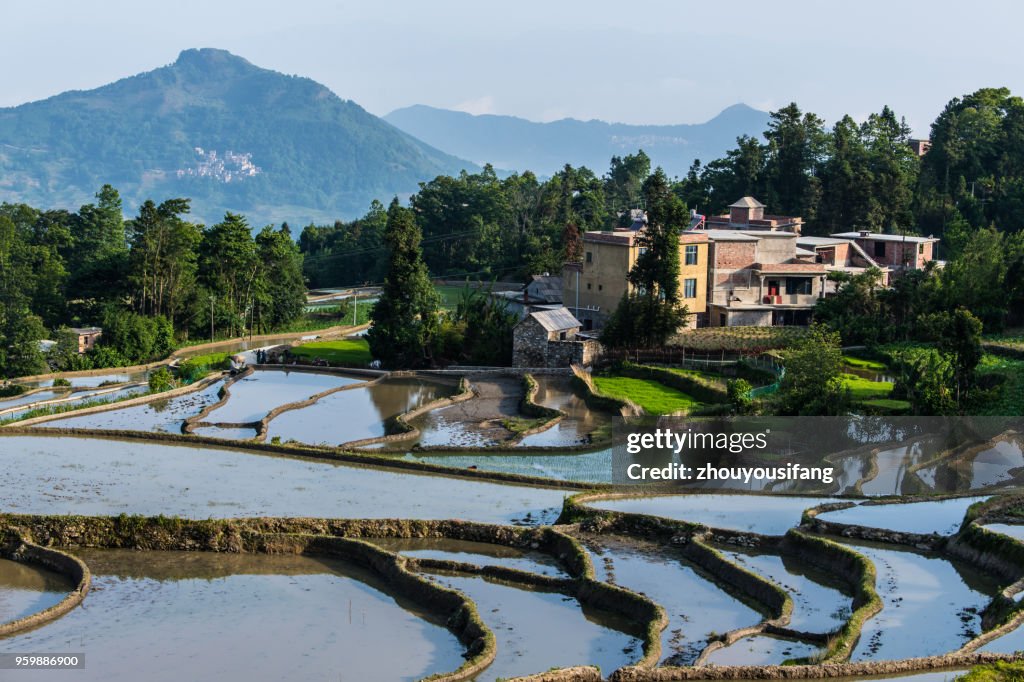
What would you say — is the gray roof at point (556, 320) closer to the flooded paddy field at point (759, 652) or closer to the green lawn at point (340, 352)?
the green lawn at point (340, 352)

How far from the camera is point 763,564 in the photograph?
26.5 metres

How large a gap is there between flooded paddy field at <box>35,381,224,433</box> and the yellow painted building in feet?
59.9

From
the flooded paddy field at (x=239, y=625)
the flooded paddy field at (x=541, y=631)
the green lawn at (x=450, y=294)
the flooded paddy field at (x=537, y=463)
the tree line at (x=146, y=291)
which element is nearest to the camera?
the flooded paddy field at (x=239, y=625)

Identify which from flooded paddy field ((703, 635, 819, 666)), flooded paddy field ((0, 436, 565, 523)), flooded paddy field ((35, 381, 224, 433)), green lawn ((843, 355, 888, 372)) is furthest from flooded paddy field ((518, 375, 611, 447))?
flooded paddy field ((703, 635, 819, 666))

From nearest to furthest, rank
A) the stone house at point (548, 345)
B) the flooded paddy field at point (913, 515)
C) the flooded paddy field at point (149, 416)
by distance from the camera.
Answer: the flooded paddy field at point (913, 515) → the flooded paddy field at point (149, 416) → the stone house at point (548, 345)

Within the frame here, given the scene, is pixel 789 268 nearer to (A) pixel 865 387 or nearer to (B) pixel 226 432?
(A) pixel 865 387

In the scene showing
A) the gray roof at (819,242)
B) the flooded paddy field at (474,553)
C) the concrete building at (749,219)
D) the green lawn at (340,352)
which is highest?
the concrete building at (749,219)


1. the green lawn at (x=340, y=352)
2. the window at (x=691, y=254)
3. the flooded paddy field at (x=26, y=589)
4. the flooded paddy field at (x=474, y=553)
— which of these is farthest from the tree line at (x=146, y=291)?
the flooded paddy field at (x=474, y=553)

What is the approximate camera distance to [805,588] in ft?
82.0

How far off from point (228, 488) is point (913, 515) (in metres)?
17.1

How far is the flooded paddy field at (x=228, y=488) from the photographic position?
3031 centimetres

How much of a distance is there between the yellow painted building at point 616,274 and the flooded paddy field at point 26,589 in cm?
3266

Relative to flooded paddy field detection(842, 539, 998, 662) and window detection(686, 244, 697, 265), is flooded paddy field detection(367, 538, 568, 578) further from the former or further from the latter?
window detection(686, 244, 697, 265)

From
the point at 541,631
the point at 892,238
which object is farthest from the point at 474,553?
the point at 892,238
